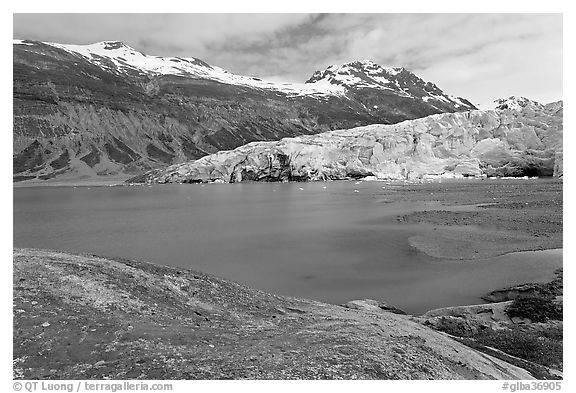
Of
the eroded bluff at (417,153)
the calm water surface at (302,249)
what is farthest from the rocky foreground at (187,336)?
the eroded bluff at (417,153)

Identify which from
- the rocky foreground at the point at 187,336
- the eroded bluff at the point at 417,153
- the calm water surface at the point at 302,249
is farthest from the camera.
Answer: the eroded bluff at the point at 417,153

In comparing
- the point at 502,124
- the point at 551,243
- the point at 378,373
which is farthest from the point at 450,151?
the point at 378,373

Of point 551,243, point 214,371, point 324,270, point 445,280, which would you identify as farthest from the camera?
point 551,243

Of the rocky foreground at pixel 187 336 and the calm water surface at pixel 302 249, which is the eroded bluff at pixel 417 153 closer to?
the calm water surface at pixel 302 249
